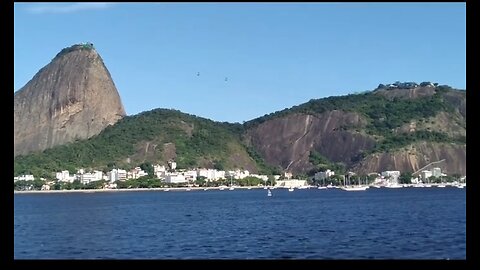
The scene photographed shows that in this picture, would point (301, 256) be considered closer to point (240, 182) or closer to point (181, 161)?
point (240, 182)

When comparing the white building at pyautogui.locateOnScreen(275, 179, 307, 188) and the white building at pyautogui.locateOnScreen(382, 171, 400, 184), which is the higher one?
the white building at pyautogui.locateOnScreen(382, 171, 400, 184)

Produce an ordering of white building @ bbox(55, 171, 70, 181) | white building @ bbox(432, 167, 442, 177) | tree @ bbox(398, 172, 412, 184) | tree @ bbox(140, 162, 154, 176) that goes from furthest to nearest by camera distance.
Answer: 1. tree @ bbox(140, 162, 154, 176)
2. white building @ bbox(432, 167, 442, 177)
3. tree @ bbox(398, 172, 412, 184)
4. white building @ bbox(55, 171, 70, 181)

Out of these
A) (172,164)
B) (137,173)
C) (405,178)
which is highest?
(172,164)

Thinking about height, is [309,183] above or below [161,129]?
below

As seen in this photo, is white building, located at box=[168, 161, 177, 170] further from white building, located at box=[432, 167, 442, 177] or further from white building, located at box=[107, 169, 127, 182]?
white building, located at box=[432, 167, 442, 177]

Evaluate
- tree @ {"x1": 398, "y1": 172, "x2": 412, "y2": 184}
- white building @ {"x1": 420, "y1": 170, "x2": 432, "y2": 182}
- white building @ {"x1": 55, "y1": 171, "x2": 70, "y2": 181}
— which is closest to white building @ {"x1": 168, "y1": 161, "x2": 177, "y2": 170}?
white building @ {"x1": 55, "y1": 171, "x2": 70, "y2": 181}

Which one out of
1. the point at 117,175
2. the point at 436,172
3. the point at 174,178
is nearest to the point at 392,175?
the point at 436,172

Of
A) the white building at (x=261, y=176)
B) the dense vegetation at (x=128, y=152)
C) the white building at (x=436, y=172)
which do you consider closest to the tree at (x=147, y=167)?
the dense vegetation at (x=128, y=152)

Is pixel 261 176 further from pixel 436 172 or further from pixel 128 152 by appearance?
pixel 436 172

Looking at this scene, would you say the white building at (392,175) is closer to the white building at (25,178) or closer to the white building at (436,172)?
the white building at (436,172)
